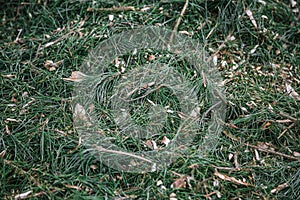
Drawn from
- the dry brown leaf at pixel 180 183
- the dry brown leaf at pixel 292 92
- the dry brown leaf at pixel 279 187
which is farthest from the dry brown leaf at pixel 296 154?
the dry brown leaf at pixel 180 183

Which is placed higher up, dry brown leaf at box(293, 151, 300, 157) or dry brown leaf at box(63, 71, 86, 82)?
dry brown leaf at box(63, 71, 86, 82)

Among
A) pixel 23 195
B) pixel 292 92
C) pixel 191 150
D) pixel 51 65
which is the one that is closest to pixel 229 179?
pixel 191 150

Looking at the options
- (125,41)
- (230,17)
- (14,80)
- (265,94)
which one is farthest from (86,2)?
(265,94)

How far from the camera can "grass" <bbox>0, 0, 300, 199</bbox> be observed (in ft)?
5.05

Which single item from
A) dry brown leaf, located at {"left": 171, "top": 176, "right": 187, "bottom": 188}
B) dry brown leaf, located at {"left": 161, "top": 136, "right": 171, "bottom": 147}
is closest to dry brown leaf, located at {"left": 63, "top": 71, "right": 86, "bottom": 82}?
dry brown leaf, located at {"left": 161, "top": 136, "right": 171, "bottom": 147}

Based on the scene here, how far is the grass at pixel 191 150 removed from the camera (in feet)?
5.05

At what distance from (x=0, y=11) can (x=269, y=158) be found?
130 centimetres

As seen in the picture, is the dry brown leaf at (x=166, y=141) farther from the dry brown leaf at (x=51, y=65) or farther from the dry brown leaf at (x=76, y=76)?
the dry brown leaf at (x=51, y=65)

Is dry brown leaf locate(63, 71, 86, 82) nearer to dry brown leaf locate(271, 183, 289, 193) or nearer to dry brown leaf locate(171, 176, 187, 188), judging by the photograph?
dry brown leaf locate(171, 176, 187, 188)

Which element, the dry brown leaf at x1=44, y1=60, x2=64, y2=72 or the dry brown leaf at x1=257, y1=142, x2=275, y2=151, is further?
the dry brown leaf at x1=44, y1=60, x2=64, y2=72

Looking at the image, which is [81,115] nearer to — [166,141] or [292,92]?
[166,141]

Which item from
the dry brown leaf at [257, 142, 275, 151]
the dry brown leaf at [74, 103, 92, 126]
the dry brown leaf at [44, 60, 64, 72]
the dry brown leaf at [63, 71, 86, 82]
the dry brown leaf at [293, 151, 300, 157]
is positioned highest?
the dry brown leaf at [44, 60, 64, 72]

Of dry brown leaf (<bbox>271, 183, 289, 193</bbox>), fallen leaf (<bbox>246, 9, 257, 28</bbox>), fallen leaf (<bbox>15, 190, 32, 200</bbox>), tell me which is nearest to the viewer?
fallen leaf (<bbox>15, 190, 32, 200</bbox>)

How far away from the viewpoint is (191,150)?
1616mm
